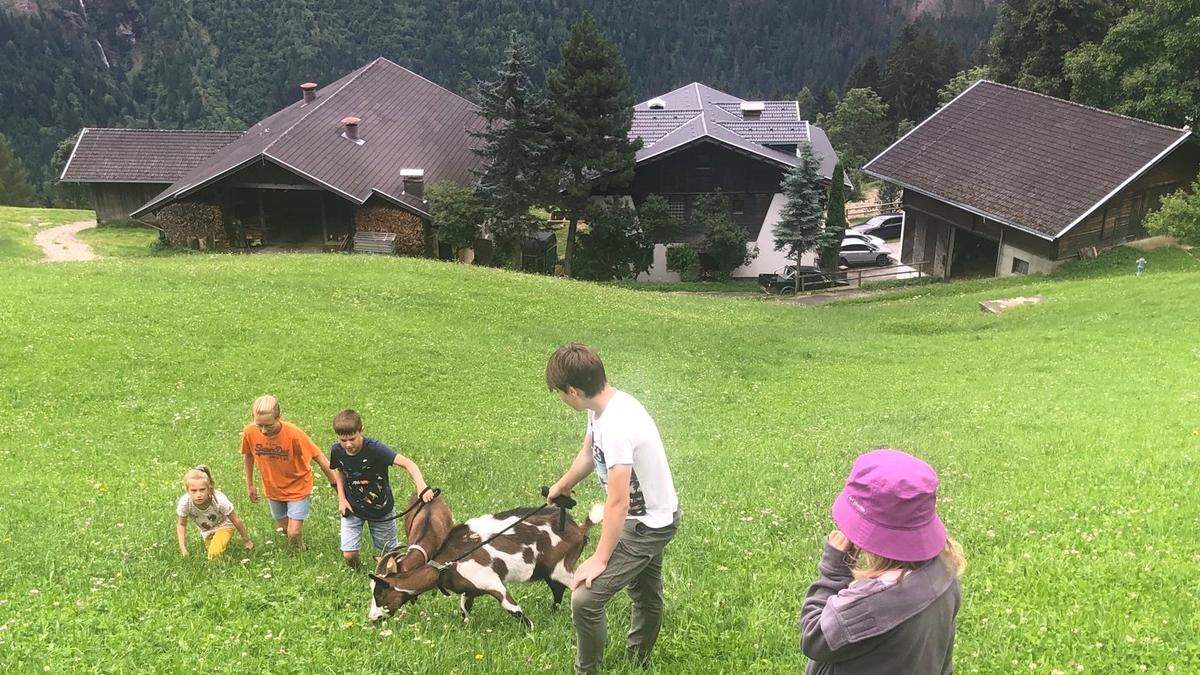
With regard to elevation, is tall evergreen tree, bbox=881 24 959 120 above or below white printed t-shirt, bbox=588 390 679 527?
above

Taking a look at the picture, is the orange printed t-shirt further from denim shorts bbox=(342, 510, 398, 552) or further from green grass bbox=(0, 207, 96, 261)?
green grass bbox=(0, 207, 96, 261)

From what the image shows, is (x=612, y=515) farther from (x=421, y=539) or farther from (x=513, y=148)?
(x=513, y=148)

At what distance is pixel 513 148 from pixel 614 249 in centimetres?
867

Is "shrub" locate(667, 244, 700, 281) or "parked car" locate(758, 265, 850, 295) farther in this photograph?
"shrub" locate(667, 244, 700, 281)

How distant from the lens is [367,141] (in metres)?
46.6

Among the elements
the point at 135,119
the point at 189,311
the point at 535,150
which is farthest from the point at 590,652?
the point at 135,119

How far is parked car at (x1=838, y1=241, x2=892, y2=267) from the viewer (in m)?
46.9

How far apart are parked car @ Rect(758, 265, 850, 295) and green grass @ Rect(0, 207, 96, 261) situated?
126 ft

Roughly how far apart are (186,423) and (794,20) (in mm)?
194130

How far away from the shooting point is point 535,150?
39.3m

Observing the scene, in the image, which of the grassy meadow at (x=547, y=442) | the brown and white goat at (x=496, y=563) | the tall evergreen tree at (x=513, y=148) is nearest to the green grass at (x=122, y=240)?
the tall evergreen tree at (x=513, y=148)

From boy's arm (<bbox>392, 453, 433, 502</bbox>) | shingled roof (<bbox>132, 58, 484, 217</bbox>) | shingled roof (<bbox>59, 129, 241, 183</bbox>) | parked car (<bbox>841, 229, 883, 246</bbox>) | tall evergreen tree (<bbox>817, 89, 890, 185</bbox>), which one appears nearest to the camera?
boy's arm (<bbox>392, 453, 433, 502</bbox>)

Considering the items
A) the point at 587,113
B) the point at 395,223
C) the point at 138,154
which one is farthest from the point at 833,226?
the point at 138,154

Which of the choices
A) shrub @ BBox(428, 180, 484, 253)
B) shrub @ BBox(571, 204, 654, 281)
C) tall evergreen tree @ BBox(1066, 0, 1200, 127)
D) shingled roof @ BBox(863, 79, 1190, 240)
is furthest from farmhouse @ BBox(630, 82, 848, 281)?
tall evergreen tree @ BBox(1066, 0, 1200, 127)
